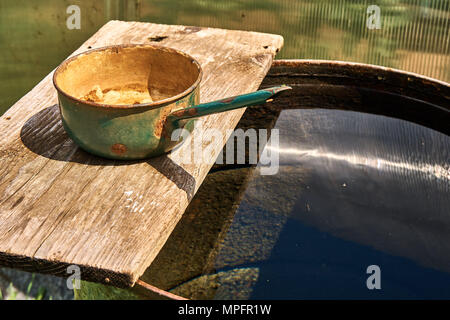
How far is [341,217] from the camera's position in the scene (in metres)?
2.60

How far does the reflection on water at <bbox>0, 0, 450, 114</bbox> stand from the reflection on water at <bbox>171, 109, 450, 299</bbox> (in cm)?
52

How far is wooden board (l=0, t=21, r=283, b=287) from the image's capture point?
1.41 m

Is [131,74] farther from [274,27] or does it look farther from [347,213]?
[274,27]

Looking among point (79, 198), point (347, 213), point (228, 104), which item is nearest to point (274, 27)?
point (347, 213)

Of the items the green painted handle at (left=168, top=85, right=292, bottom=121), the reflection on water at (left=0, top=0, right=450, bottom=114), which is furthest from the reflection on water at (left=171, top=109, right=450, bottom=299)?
the green painted handle at (left=168, top=85, right=292, bottom=121)

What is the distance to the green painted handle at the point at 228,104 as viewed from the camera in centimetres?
155

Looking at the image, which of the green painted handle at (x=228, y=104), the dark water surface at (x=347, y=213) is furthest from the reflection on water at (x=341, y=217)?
the green painted handle at (x=228, y=104)

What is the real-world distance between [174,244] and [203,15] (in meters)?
1.49

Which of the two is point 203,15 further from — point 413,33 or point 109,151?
point 109,151

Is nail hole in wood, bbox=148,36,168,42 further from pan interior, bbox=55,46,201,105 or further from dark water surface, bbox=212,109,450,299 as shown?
dark water surface, bbox=212,109,450,299

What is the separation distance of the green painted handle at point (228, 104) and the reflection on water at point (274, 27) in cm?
177

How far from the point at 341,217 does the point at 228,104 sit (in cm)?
118

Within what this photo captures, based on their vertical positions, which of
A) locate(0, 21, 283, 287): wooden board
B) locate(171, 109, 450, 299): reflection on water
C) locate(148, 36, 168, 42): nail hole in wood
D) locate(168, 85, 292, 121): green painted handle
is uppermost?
locate(168, 85, 292, 121): green painted handle

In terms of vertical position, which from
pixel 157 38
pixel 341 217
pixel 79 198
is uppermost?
pixel 157 38
